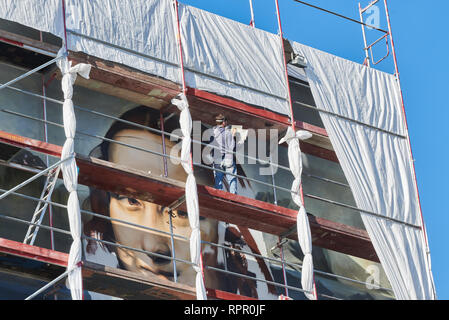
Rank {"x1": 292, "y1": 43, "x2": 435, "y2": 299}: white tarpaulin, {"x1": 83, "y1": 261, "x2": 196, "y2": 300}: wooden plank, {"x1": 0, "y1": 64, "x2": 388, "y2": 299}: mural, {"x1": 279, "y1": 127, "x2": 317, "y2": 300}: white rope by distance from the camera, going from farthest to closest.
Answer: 1. {"x1": 292, "y1": 43, "x2": 435, "y2": 299}: white tarpaulin
2. {"x1": 279, "y1": 127, "x2": 317, "y2": 300}: white rope
3. {"x1": 0, "y1": 64, "x2": 388, "y2": 299}: mural
4. {"x1": 83, "y1": 261, "x2": 196, "y2": 300}: wooden plank

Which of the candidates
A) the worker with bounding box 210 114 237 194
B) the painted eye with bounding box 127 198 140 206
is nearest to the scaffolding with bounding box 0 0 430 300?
the worker with bounding box 210 114 237 194

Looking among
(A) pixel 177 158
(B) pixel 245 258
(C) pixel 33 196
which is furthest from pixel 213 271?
(C) pixel 33 196

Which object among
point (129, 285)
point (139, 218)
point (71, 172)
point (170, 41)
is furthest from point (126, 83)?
point (129, 285)

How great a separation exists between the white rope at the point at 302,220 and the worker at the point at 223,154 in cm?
110

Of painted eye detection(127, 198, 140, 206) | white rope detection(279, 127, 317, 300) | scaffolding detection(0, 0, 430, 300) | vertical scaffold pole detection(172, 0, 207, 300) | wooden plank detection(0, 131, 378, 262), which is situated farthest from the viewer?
painted eye detection(127, 198, 140, 206)

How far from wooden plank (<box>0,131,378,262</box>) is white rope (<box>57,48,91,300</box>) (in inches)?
11.8

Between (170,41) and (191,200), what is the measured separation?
365 cm

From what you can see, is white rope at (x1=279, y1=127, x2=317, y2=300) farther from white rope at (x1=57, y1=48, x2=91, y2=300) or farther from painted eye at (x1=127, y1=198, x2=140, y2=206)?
white rope at (x1=57, y1=48, x2=91, y2=300)

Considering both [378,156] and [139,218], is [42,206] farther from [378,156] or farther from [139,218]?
[378,156]

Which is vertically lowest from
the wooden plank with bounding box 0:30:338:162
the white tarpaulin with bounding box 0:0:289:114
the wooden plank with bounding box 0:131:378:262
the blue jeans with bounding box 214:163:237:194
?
the wooden plank with bounding box 0:131:378:262

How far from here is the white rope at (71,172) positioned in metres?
16.4

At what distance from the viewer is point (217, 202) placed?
63.0 feet

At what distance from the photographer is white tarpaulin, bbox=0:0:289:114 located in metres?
19.0

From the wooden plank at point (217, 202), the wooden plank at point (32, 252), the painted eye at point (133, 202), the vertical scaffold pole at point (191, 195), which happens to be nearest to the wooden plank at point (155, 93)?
the vertical scaffold pole at point (191, 195)
